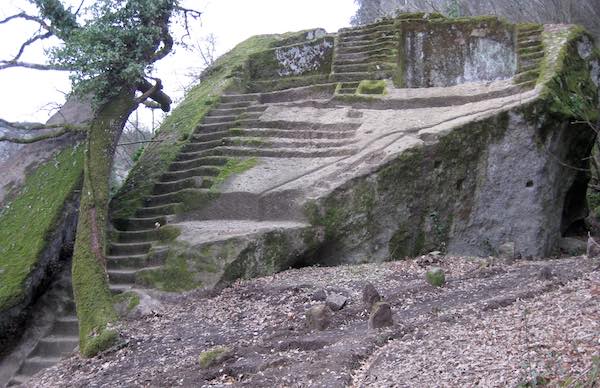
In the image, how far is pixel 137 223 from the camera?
1196 cm

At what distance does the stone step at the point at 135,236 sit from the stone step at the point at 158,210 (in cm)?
52

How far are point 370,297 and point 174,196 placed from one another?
18.7 ft

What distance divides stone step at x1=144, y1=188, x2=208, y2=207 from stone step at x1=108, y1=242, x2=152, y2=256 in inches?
47.3

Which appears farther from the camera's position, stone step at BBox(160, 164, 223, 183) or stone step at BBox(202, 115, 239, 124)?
stone step at BBox(202, 115, 239, 124)

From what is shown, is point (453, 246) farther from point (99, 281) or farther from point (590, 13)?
point (590, 13)

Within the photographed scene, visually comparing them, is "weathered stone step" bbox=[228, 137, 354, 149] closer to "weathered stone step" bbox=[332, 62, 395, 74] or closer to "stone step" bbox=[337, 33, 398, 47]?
"weathered stone step" bbox=[332, 62, 395, 74]

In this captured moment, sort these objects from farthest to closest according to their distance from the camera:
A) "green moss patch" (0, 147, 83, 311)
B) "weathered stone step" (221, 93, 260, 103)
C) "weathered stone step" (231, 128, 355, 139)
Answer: "weathered stone step" (221, 93, 260, 103) → "weathered stone step" (231, 128, 355, 139) → "green moss patch" (0, 147, 83, 311)

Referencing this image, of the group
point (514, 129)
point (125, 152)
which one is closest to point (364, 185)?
point (514, 129)

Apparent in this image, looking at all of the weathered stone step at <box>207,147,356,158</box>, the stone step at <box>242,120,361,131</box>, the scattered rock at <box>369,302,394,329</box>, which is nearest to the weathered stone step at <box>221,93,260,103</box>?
the stone step at <box>242,120,361,131</box>

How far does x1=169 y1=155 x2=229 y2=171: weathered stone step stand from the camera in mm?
12805

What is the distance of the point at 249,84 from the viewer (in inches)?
671

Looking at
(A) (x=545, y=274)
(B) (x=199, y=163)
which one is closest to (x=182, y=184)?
(B) (x=199, y=163)

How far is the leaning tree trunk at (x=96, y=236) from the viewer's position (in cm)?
877

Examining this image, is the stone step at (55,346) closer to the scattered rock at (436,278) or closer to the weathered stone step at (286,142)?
the weathered stone step at (286,142)
